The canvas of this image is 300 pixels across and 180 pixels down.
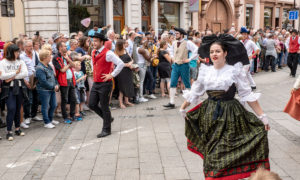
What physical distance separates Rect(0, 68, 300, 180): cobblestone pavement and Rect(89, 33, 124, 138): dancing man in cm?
48

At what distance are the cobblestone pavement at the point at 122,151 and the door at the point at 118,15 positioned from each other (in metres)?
10.6

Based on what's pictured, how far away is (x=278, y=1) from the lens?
1226 inches

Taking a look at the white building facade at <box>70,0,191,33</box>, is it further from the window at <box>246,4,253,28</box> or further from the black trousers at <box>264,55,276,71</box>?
the window at <box>246,4,253,28</box>

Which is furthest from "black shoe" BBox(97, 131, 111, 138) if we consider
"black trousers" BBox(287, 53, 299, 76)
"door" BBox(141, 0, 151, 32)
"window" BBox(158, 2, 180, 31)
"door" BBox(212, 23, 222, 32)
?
"door" BBox(212, 23, 222, 32)

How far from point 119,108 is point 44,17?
8.13 m

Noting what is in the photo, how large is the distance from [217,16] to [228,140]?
72.6ft

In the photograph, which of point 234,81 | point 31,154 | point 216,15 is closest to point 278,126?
point 234,81

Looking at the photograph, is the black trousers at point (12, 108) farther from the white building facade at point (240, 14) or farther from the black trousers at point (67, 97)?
the white building facade at point (240, 14)

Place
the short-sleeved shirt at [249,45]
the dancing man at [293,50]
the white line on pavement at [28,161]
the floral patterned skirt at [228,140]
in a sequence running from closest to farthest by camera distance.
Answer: the floral patterned skirt at [228,140]
the white line on pavement at [28,161]
the short-sleeved shirt at [249,45]
the dancing man at [293,50]

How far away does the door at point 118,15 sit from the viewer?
17.9m

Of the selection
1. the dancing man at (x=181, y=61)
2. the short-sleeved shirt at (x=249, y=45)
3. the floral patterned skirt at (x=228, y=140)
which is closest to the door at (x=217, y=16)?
the short-sleeved shirt at (x=249, y=45)

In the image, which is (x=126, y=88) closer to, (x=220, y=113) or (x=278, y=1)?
(x=220, y=113)

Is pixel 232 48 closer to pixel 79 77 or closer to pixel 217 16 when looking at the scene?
pixel 79 77

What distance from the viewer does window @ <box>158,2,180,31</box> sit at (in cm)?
2038
